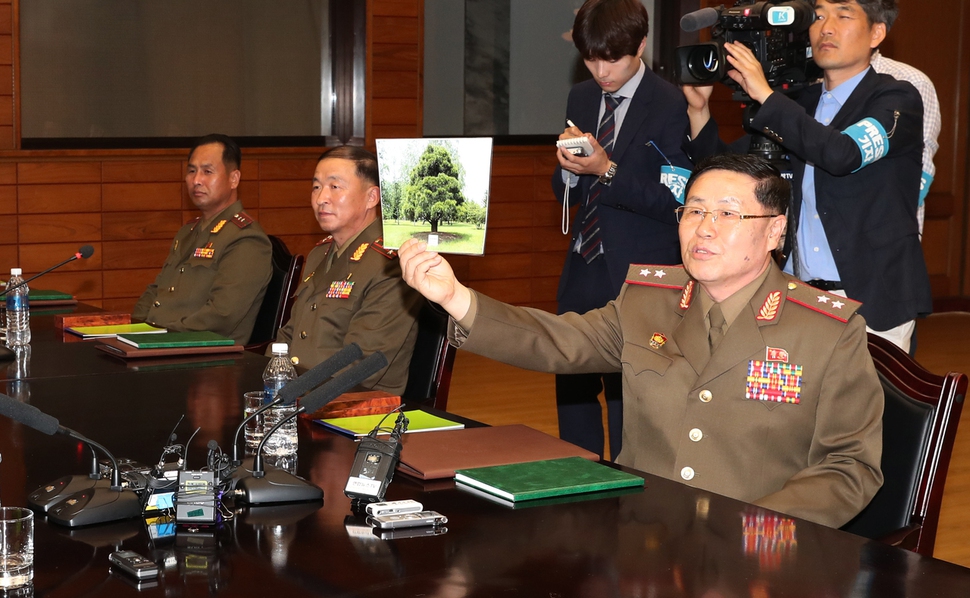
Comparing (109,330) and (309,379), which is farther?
(109,330)

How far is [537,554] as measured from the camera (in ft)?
5.09

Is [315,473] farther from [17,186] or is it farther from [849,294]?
[17,186]

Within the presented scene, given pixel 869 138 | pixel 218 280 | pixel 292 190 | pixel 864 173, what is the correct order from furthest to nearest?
pixel 292 190 < pixel 218 280 < pixel 864 173 < pixel 869 138

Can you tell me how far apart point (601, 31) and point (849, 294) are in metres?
1.07

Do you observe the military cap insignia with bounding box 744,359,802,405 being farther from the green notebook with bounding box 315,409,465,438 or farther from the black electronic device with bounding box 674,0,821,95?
the black electronic device with bounding box 674,0,821,95

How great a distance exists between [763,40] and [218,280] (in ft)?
7.39

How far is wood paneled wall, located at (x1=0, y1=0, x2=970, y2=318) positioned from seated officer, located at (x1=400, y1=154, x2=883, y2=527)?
15.8 ft

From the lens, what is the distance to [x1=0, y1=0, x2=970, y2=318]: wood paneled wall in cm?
631

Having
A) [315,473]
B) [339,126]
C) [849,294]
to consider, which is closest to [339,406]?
[315,473]

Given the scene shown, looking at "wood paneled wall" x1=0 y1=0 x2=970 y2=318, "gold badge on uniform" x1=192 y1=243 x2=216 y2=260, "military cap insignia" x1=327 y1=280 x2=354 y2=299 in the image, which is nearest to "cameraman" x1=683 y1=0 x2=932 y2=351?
"military cap insignia" x1=327 y1=280 x2=354 y2=299

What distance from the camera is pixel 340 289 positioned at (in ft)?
11.2

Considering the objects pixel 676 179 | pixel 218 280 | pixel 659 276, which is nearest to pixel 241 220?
pixel 218 280

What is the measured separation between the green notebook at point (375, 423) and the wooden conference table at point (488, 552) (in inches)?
8.3

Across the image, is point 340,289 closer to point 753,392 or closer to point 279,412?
point 279,412
